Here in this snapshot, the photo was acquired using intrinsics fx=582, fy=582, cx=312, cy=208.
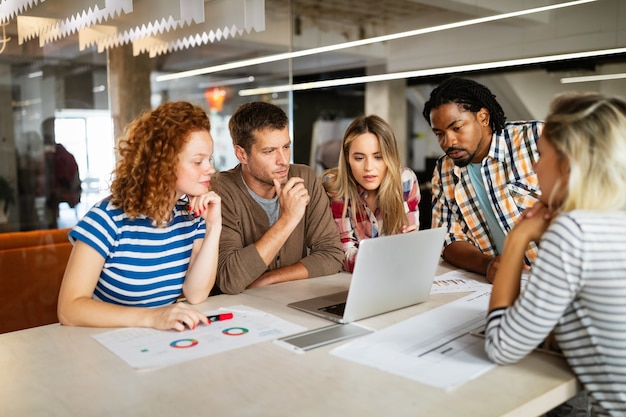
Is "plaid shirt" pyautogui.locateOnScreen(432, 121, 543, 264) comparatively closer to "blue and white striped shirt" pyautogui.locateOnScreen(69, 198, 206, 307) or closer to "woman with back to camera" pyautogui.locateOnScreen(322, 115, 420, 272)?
"woman with back to camera" pyautogui.locateOnScreen(322, 115, 420, 272)

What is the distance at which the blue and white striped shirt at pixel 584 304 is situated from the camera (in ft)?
3.49

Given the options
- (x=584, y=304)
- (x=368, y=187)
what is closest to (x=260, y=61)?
(x=368, y=187)

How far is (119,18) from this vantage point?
170 inches

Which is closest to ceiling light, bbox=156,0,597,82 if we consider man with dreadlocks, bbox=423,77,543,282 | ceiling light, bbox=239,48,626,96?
ceiling light, bbox=239,48,626,96

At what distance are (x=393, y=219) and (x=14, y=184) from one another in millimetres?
2798

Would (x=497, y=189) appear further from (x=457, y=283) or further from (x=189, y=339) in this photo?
(x=189, y=339)

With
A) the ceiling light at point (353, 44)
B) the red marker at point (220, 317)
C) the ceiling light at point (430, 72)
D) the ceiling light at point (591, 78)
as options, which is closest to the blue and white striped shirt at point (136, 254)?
the red marker at point (220, 317)

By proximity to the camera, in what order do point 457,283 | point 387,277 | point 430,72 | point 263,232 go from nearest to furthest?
1. point 387,277
2. point 457,283
3. point 263,232
4. point 430,72

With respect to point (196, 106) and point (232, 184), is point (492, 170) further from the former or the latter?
point (196, 106)

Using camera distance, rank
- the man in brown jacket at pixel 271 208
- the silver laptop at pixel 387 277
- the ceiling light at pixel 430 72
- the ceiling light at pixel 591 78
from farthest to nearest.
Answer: the ceiling light at pixel 430 72, the ceiling light at pixel 591 78, the man in brown jacket at pixel 271 208, the silver laptop at pixel 387 277

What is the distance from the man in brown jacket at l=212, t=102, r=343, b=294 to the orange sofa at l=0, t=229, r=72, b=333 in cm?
145

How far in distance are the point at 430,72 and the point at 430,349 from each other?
582cm

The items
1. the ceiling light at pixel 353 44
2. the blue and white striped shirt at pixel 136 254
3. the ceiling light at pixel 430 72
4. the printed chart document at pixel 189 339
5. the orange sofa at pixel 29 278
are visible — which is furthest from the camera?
the ceiling light at pixel 353 44

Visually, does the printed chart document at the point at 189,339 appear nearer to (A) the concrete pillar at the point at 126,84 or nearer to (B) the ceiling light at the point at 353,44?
(A) the concrete pillar at the point at 126,84
